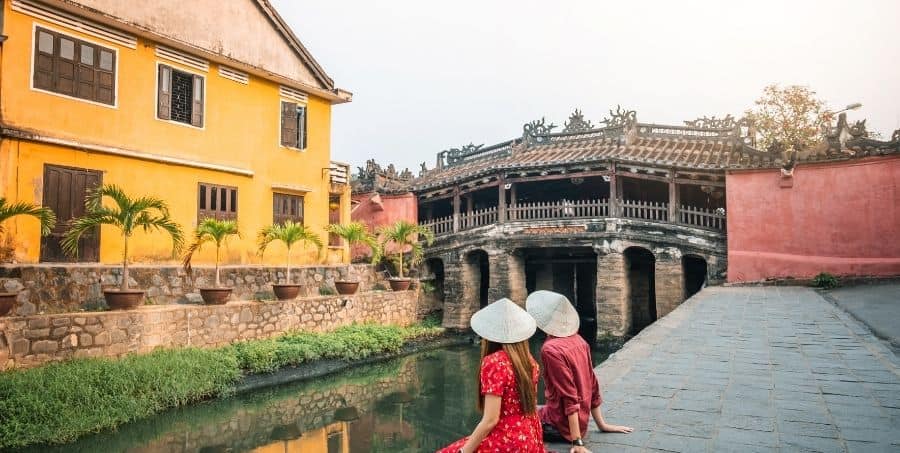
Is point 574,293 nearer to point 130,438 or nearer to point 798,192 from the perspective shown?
point 798,192

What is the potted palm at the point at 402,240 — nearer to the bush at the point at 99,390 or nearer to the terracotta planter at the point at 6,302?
the bush at the point at 99,390

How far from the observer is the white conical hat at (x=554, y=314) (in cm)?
382

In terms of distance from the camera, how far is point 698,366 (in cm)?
616

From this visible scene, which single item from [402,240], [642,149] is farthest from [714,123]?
[402,240]

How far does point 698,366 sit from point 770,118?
2019 cm

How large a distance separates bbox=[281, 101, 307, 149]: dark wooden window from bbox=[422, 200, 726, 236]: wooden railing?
5.81 meters

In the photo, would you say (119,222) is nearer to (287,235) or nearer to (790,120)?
(287,235)

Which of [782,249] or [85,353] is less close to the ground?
[782,249]

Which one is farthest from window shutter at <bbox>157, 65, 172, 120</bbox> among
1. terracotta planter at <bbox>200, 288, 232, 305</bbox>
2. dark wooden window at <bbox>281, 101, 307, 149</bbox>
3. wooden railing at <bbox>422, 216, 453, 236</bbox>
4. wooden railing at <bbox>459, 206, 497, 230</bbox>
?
wooden railing at <bbox>459, 206, 497, 230</bbox>

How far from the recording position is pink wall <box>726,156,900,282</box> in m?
13.0

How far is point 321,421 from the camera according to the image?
9.29 metres

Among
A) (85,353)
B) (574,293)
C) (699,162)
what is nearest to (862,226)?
(699,162)

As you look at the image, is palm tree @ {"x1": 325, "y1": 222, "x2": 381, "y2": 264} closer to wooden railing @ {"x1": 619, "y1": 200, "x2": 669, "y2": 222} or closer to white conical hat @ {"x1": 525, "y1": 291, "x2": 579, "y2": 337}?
wooden railing @ {"x1": 619, "y1": 200, "x2": 669, "y2": 222}

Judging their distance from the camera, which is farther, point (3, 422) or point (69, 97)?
point (69, 97)
